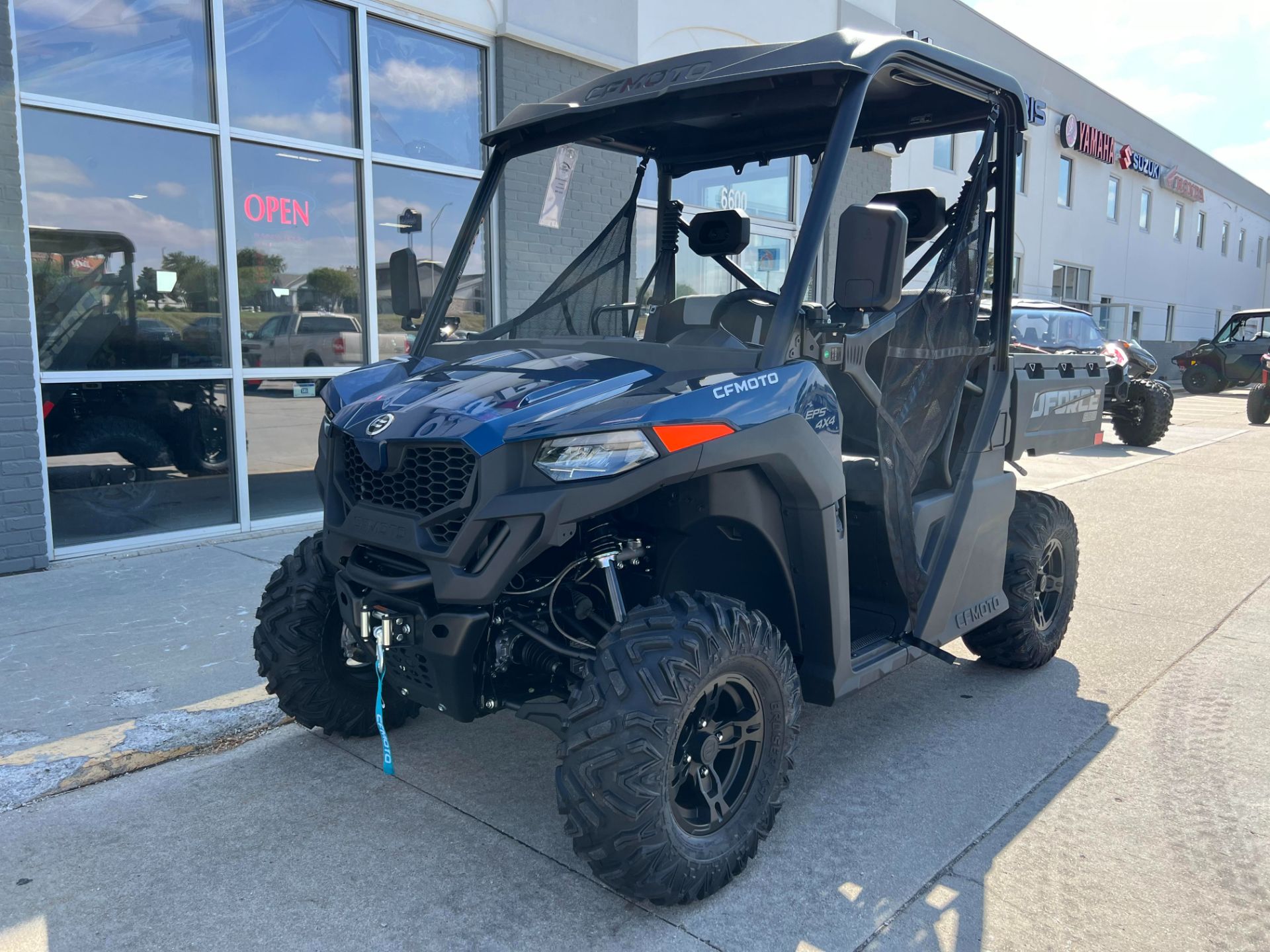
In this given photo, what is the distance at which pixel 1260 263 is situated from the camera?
45.7 meters

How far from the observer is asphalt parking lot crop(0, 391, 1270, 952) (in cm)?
266

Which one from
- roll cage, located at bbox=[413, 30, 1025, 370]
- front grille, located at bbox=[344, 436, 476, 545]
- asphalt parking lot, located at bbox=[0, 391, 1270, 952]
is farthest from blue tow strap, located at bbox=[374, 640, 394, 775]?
roll cage, located at bbox=[413, 30, 1025, 370]

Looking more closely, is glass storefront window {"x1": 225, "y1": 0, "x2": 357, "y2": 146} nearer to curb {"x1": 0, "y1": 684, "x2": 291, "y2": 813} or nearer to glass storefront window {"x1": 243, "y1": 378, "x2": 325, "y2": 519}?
glass storefront window {"x1": 243, "y1": 378, "x2": 325, "y2": 519}

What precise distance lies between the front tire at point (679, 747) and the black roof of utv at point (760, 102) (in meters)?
1.64

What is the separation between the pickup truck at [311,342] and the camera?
7348mm

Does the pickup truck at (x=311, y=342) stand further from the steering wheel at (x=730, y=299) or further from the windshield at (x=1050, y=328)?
the windshield at (x=1050, y=328)

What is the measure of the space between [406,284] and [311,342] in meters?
4.16

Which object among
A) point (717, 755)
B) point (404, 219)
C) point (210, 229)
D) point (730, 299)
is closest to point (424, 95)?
point (404, 219)

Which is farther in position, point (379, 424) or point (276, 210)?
point (276, 210)

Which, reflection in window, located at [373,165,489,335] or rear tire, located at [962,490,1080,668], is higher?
reflection in window, located at [373,165,489,335]

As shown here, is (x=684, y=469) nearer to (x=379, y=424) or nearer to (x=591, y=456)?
(x=591, y=456)

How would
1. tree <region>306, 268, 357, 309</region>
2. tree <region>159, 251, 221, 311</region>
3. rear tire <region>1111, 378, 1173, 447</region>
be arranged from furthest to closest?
rear tire <region>1111, 378, 1173, 447</region>, tree <region>306, 268, 357, 309</region>, tree <region>159, 251, 221, 311</region>

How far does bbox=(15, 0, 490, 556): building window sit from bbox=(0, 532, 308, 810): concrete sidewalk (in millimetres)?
848

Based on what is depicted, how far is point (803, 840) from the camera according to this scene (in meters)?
3.13
